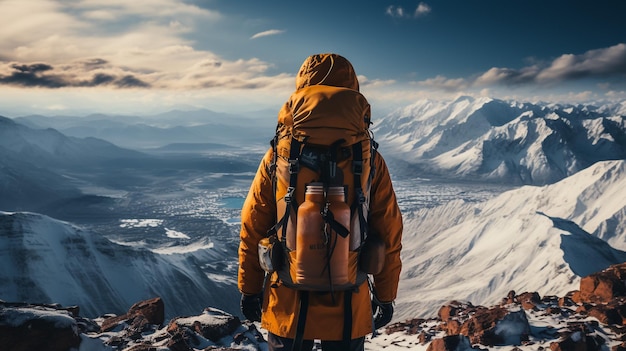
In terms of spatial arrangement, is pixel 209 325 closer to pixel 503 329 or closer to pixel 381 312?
pixel 381 312

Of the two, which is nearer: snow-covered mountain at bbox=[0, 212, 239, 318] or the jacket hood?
the jacket hood

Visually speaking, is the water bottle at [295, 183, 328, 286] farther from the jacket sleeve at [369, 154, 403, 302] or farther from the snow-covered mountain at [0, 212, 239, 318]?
the snow-covered mountain at [0, 212, 239, 318]

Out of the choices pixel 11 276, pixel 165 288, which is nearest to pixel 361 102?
pixel 11 276

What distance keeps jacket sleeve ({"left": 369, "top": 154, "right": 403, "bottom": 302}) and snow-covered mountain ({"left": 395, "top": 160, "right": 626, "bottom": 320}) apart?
318ft

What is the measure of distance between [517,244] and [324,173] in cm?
13699

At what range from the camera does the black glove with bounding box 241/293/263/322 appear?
5.50 metres

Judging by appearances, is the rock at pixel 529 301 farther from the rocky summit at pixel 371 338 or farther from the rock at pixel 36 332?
the rock at pixel 36 332

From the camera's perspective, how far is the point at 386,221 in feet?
17.0

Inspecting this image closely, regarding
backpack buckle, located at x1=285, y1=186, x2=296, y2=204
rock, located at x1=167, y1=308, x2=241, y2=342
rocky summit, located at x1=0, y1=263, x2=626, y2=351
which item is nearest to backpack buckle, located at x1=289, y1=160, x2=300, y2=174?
backpack buckle, located at x1=285, y1=186, x2=296, y2=204

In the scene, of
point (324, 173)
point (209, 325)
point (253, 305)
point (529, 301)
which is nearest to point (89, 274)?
point (209, 325)

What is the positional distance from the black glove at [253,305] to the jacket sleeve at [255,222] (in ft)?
0.30

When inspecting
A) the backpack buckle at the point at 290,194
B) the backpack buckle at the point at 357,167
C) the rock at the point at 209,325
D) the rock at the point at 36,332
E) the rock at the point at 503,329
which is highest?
the backpack buckle at the point at 357,167

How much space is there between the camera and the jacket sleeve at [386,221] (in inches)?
200

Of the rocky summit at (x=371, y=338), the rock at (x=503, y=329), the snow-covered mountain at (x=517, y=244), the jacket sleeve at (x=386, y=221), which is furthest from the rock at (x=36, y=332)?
the snow-covered mountain at (x=517, y=244)
